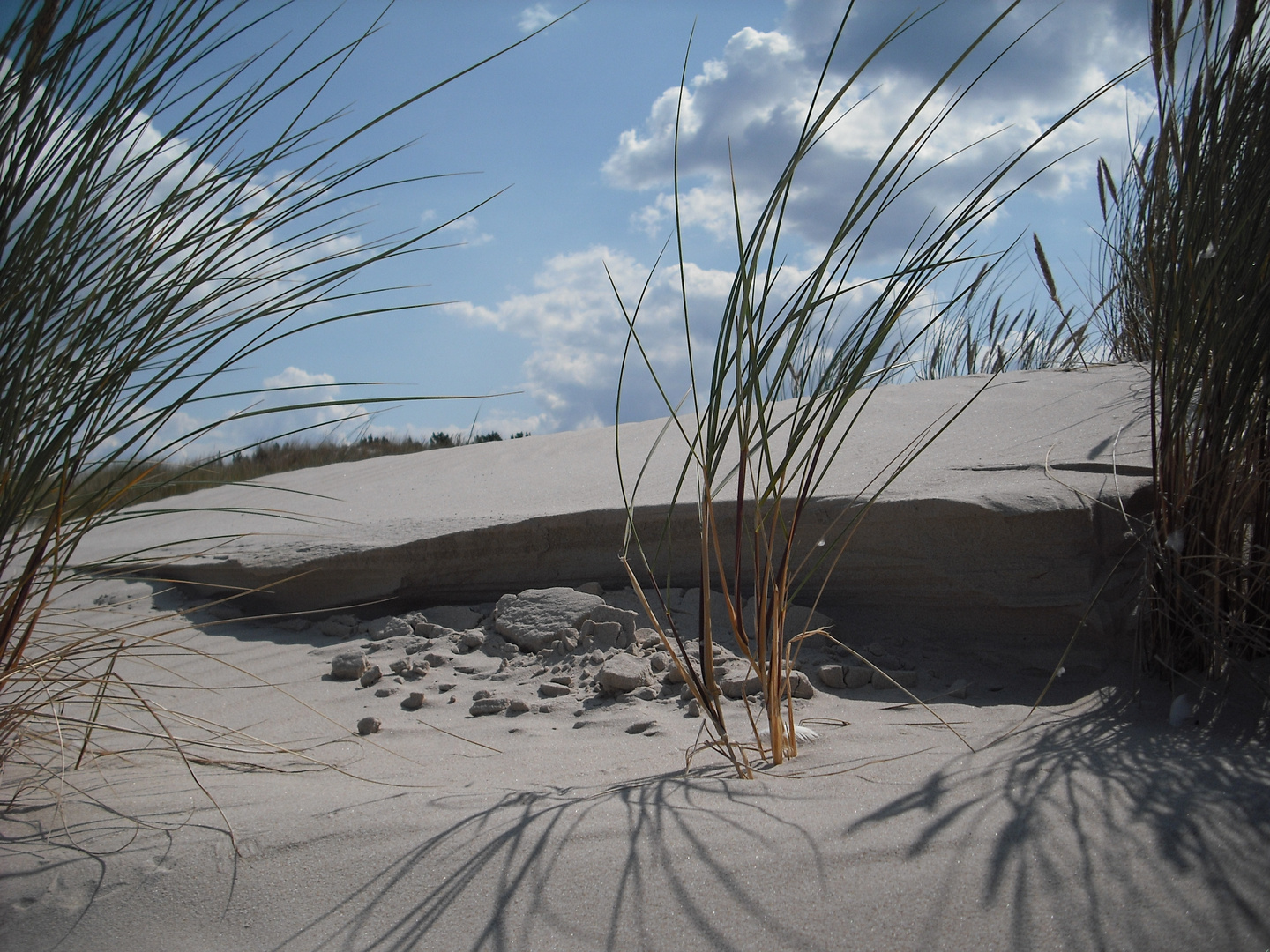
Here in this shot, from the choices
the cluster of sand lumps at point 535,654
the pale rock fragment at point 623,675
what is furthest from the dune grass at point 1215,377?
the pale rock fragment at point 623,675

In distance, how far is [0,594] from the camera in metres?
1.40

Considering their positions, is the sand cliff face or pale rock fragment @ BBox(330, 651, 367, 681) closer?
the sand cliff face

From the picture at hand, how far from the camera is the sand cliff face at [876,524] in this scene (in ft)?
6.91

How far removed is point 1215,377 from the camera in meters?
1.48

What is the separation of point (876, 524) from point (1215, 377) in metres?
0.96

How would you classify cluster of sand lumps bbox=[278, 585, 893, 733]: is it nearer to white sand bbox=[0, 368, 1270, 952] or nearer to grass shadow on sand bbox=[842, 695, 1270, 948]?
white sand bbox=[0, 368, 1270, 952]

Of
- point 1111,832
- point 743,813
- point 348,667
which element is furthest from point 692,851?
point 348,667

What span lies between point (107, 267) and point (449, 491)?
2.69 meters

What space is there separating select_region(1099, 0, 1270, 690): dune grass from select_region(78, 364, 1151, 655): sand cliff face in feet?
0.59

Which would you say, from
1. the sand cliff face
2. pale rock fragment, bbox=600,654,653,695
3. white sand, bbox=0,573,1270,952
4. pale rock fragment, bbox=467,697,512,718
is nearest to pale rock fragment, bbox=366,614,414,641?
the sand cliff face

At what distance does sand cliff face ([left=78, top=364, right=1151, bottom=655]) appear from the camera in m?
2.11

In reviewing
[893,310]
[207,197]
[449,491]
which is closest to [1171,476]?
[893,310]

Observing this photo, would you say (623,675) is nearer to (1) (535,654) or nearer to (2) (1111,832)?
(1) (535,654)

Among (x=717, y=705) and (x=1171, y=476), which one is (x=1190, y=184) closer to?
(x=1171, y=476)
